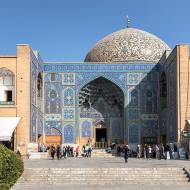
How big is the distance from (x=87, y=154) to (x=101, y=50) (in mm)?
8204

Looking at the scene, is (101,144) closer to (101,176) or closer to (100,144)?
(100,144)

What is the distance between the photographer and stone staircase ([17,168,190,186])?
15.2m

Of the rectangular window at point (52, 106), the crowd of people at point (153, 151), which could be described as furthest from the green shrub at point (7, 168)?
the rectangular window at point (52, 106)

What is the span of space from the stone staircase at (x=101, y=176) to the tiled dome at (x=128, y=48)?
1728 cm

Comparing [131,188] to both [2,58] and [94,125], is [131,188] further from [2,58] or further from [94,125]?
[94,125]

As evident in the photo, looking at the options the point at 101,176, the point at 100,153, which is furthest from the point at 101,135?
the point at 101,176

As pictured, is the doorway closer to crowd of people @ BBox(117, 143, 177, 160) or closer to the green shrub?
crowd of people @ BBox(117, 143, 177, 160)

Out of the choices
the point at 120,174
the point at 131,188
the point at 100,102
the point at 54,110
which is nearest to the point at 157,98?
the point at 100,102

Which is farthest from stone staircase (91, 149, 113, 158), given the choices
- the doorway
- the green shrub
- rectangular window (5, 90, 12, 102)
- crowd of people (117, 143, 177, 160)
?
the green shrub

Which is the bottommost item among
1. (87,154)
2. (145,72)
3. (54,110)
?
(87,154)

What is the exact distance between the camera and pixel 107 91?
32438mm

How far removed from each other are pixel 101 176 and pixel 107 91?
16.9 meters

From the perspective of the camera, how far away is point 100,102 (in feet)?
107

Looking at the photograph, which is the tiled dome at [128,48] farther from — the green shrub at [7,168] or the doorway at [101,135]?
the green shrub at [7,168]
